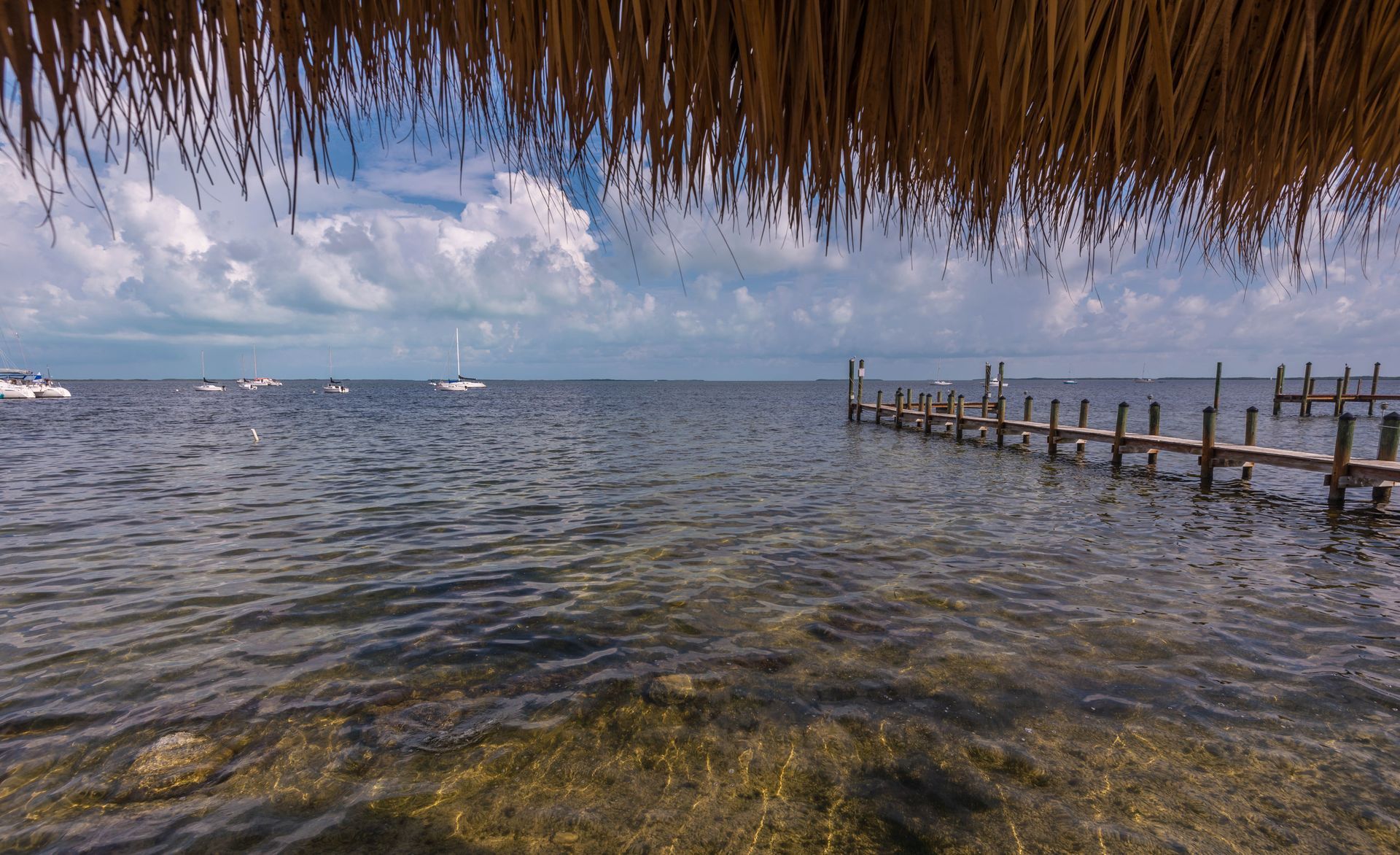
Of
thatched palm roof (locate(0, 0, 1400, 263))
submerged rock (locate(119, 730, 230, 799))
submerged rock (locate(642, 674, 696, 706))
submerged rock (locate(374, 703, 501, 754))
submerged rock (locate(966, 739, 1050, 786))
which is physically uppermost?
thatched palm roof (locate(0, 0, 1400, 263))

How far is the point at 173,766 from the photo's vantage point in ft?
11.9

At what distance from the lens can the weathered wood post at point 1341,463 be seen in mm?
11273

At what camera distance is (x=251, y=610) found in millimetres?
5973

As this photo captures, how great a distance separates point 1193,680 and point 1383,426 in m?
12.3

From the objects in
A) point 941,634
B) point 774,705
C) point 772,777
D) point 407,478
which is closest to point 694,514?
point 941,634

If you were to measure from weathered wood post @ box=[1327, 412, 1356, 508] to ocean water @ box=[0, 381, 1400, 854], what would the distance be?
0.73 meters

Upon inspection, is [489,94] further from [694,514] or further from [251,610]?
[694,514]

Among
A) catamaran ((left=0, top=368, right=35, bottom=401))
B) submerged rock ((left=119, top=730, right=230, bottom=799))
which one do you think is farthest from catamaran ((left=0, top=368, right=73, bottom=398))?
submerged rock ((left=119, top=730, right=230, bottom=799))

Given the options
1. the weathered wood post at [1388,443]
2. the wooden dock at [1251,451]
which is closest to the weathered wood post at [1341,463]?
the wooden dock at [1251,451]

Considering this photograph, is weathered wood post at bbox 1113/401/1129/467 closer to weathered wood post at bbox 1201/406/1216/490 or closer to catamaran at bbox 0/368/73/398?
weathered wood post at bbox 1201/406/1216/490

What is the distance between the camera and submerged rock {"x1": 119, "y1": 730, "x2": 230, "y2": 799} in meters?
3.42

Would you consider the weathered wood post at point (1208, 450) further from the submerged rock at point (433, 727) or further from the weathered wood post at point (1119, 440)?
the submerged rock at point (433, 727)

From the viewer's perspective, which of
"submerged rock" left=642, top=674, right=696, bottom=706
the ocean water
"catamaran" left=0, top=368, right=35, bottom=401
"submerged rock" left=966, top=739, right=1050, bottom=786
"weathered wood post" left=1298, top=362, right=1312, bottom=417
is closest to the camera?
the ocean water

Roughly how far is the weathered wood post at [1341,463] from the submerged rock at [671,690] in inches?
567
